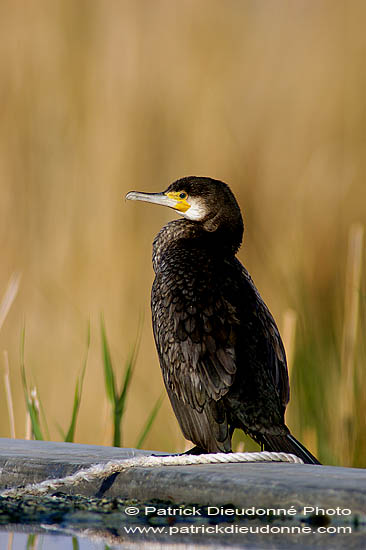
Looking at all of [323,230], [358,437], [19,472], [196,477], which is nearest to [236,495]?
[196,477]

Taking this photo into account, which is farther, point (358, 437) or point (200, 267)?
point (358, 437)

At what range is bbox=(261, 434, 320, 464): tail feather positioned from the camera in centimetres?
232

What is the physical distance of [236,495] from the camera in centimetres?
179

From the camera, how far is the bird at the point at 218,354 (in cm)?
243

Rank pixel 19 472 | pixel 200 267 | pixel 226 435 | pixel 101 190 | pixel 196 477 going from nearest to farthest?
1. pixel 196 477
2. pixel 19 472
3. pixel 226 435
4. pixel 200 267
5. pixel 101 190

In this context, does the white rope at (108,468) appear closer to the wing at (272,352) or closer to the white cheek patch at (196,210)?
the wing at (272,352)

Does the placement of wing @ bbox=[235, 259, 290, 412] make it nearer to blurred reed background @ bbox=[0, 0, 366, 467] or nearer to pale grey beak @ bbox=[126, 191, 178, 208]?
pale grey beak @ bbox=[126, 191, 178, 208]

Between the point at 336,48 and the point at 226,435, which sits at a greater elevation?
the point at 336,48

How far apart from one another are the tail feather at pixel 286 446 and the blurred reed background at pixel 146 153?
862 millimetres

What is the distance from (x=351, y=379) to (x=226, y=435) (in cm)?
61

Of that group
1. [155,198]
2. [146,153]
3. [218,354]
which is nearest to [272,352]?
[218,354]

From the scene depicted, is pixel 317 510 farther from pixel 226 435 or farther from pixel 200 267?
Answer: pixel 200 267

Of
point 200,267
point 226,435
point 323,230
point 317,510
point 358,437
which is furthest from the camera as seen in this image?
point 323,230

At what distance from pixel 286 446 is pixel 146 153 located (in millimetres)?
1636
